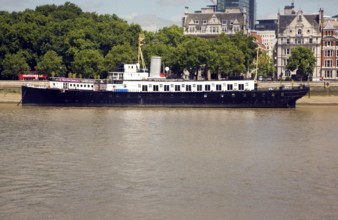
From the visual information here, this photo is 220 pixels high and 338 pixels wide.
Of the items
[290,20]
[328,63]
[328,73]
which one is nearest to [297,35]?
[290,20]

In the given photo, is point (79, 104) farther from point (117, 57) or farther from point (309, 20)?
point (309, 20)

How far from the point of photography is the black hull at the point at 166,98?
79125mm

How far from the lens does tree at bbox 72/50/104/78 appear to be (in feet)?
329

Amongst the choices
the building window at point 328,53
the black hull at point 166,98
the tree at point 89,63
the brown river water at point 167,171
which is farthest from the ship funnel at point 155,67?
the building window at point 328,53

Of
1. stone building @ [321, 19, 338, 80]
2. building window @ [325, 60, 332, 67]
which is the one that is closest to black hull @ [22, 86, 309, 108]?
stone building @ [321, 19, 338, 80]

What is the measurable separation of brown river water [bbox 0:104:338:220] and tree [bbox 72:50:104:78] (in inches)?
1853

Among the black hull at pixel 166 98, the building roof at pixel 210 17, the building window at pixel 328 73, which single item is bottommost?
the black hull at pixel 166 98

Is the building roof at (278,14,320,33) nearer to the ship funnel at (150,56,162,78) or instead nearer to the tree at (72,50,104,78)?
the tree at (72,50,104,78)

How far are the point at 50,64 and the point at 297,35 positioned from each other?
50147 mm

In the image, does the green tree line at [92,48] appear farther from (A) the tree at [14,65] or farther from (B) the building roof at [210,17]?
(B) the building roof at [210,17]

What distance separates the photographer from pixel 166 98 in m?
80.9

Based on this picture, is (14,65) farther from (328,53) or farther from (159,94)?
(328,53)

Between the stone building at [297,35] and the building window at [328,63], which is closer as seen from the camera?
the building window at [328,63]

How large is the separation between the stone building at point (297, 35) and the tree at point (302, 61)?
9.09 meters
